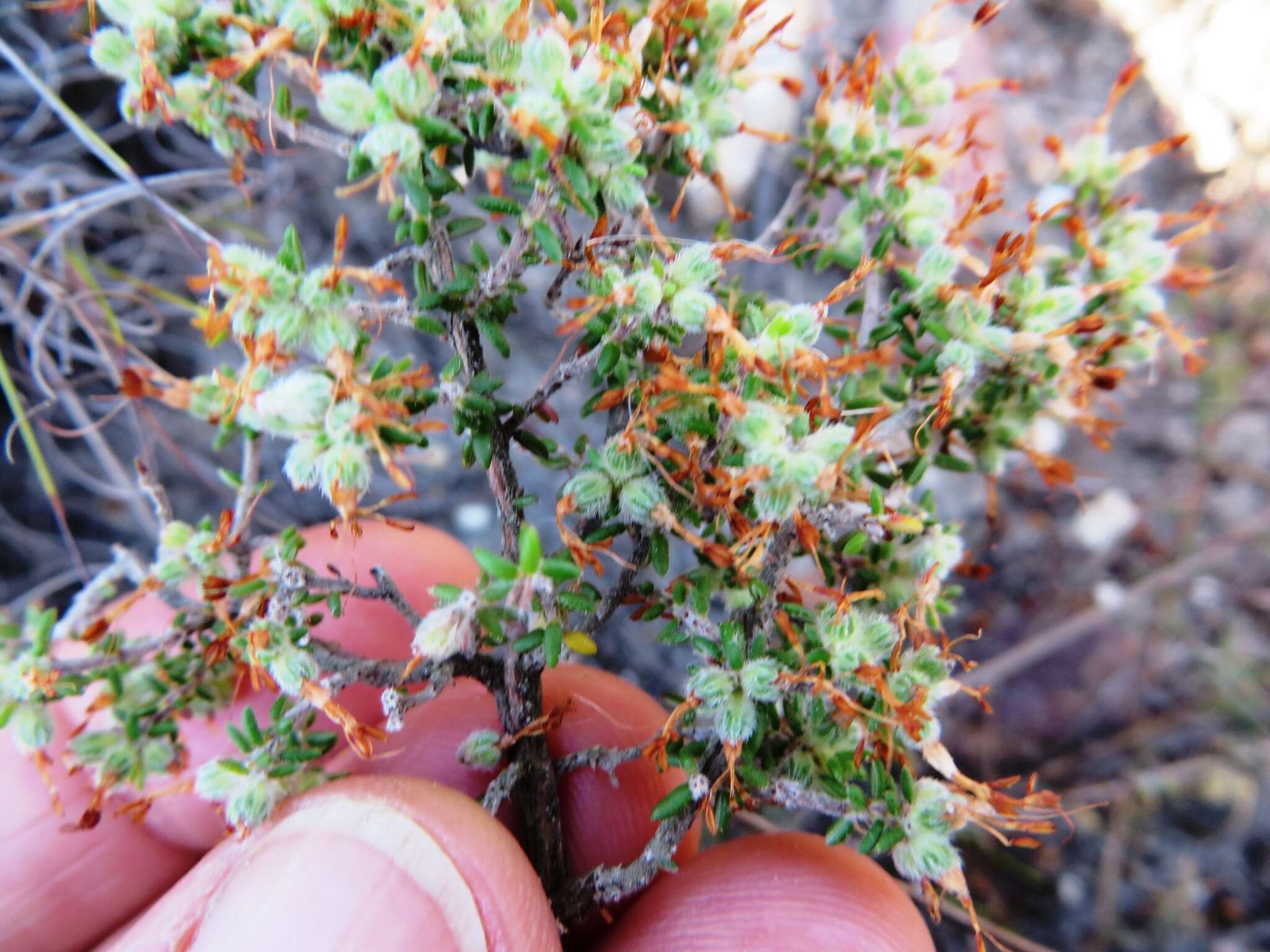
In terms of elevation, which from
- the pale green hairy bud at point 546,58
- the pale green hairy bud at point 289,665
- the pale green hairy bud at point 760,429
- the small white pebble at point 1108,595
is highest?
the pale green hairy bud at point 546,58

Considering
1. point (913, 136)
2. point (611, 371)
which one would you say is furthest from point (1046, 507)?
point (611, 371)

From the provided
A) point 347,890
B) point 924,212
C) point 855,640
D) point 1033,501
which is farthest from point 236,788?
point 1033,501

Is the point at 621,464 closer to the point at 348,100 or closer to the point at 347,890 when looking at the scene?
the point at 348,100

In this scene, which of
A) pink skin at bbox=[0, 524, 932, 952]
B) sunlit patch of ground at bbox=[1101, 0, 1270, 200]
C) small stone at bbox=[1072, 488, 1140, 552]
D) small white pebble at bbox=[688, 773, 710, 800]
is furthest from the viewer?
sunlit patch of ground at bbox=[1101, 0, 1270, 200]

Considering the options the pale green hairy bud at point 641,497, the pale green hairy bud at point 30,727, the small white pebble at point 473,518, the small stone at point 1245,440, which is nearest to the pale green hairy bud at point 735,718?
the pale green hairy bud at point 641,497

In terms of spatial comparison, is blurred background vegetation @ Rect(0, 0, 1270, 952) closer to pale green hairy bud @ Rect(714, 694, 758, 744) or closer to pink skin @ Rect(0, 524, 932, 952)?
pink skin @ Rect(0, 524, 932, 952)

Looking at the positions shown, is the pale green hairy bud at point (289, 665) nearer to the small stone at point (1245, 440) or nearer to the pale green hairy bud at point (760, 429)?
the pale green hairy bud at point (760, 429)

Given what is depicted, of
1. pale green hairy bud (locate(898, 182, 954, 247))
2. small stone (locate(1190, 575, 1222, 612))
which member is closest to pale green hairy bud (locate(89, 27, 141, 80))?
pale green hairy bud (locate(898, 182, 954, 247))
